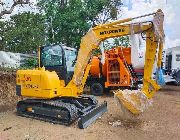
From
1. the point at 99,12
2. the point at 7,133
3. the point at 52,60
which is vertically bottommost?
the point at 7,133

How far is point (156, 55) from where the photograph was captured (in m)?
9.01

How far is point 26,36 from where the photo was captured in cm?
2084

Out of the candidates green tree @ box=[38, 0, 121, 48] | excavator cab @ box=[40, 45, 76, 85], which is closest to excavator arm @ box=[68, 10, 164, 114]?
excavator cab @ box=[40, 45, 76, 85]

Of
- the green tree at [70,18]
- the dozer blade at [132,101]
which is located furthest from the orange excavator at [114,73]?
the green tree at [70,18]


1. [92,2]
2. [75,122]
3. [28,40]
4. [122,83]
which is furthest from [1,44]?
[75,122]

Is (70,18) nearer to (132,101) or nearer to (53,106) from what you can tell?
(53,106)

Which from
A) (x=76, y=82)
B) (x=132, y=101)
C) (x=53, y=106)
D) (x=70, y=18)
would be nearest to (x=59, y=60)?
(x=76, y=82)

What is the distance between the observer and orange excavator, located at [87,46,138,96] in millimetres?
13781

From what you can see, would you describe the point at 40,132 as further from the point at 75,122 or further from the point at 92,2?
the point at 92,2

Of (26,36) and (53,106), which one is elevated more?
(26,36)

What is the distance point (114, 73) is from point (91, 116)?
16.6 ft

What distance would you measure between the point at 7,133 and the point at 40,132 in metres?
0.80

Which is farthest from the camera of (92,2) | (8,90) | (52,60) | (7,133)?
(92,2)

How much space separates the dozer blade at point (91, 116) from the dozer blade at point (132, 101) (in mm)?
1000
